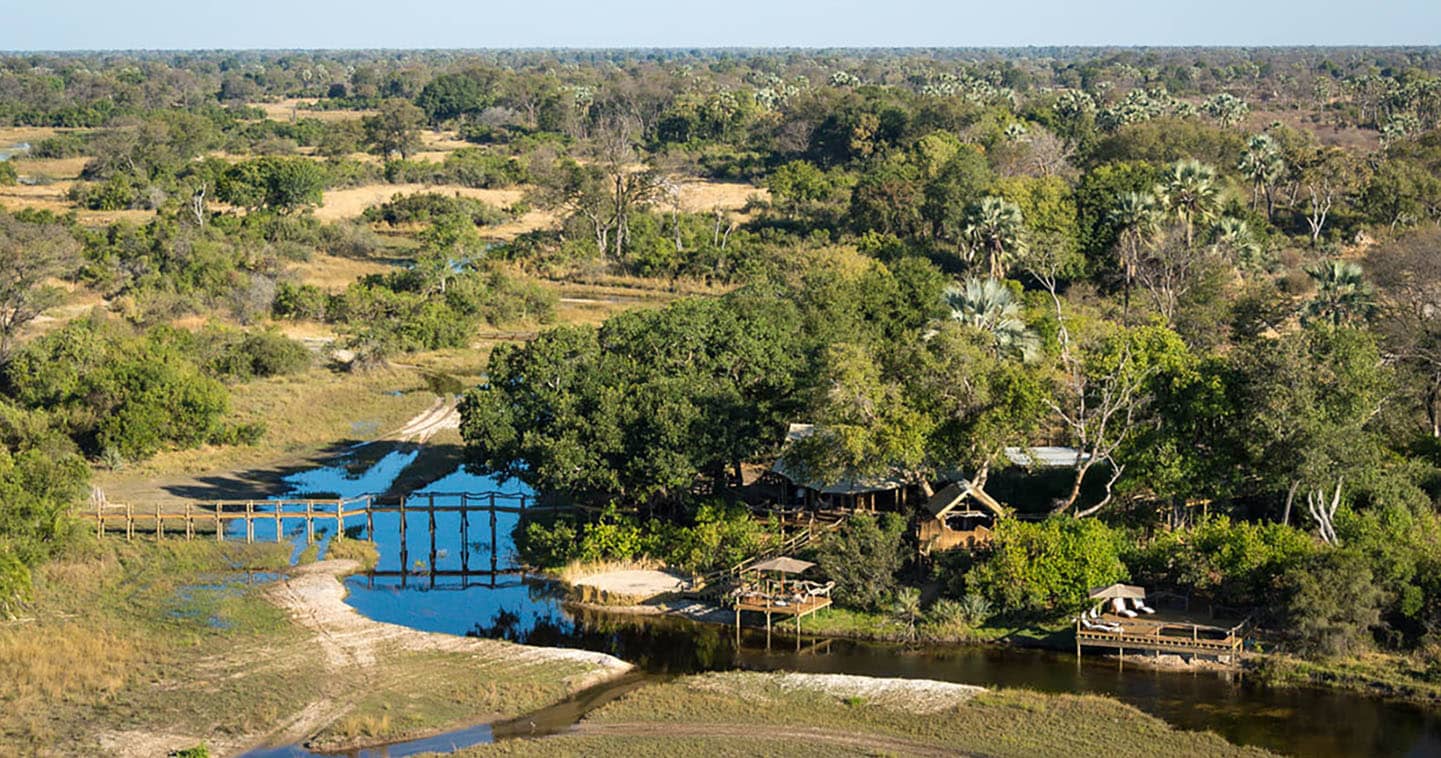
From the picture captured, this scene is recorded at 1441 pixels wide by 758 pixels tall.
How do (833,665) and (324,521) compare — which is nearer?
(833,665)

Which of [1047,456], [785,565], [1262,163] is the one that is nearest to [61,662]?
[785,565]

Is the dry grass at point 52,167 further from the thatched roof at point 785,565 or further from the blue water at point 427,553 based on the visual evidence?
the thatched roof at point 785,565

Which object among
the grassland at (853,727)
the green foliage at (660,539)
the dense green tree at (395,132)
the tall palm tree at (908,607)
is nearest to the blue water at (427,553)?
the green foliage at (660,539)

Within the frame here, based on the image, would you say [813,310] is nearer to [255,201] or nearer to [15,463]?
[15,463]

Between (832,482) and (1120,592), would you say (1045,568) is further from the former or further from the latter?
(832,482)

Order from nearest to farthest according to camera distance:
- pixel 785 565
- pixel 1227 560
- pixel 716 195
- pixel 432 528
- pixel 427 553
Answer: pixel 1227 560
pixel 785 565
pixel 432 528
pixel 427 553
pixel 716 195

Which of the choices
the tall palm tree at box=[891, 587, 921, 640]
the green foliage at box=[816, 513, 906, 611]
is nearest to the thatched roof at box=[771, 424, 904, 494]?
the green foliage at box=[816, 513, 906, 611]
